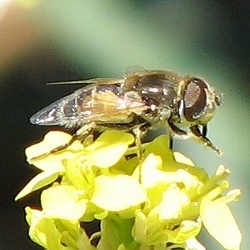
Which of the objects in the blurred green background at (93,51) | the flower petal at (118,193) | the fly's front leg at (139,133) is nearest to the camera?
the flower petal at (118,193)

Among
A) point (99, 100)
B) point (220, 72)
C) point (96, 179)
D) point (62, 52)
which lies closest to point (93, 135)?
point (99, 100)

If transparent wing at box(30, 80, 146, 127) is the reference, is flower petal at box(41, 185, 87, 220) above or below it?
below

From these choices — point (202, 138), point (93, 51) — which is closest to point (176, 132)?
point (202, 138)

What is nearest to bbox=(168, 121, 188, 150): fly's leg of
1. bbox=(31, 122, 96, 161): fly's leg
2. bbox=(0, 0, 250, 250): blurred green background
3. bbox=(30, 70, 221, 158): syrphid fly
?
bbox=(30, 70, 221, 158): syrphid fly

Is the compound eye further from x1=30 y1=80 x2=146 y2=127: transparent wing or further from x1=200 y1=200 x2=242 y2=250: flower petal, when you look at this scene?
x1=200 y1=200 x2=242 y2=250: flower petal

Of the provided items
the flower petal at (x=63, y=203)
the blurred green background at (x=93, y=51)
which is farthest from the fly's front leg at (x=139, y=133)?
the blurred green background at (x=93, y=51)

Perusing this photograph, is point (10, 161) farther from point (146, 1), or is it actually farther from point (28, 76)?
point (146, 1)

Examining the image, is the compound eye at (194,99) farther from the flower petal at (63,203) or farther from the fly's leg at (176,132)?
the flower petal at (63,203)
